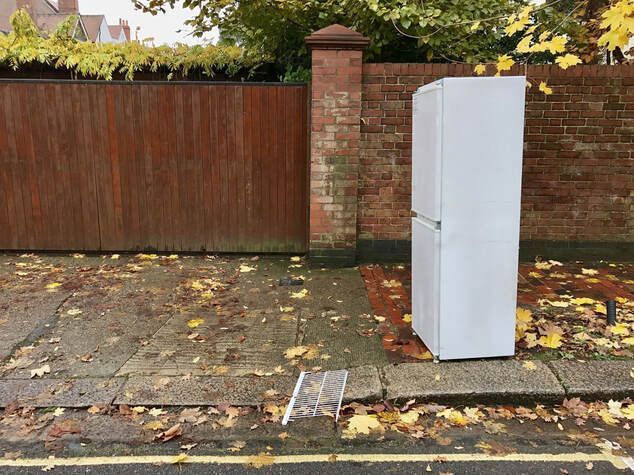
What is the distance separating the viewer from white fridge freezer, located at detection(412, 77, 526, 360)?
3838 millimetres

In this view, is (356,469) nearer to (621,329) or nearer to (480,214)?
(480,214)

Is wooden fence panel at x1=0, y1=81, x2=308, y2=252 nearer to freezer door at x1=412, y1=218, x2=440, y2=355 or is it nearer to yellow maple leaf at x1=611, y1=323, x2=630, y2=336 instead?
freezer door at x1=412, y1=218, x2=440, y2=355

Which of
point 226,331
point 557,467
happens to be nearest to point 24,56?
point 226,331

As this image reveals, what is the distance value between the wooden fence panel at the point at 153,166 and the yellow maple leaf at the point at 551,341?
142 inches

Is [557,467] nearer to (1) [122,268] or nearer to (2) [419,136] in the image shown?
(2) [419,136]

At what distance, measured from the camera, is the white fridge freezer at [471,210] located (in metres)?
3.84

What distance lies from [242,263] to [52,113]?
3208 mm

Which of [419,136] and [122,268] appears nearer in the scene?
[419,136]

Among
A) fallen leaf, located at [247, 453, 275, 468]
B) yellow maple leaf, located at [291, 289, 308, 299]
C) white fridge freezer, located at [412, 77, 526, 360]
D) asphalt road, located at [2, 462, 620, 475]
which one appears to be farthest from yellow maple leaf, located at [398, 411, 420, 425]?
yellow maple leaf, located at [291, 289, 308, 299]

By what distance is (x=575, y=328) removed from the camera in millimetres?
4785

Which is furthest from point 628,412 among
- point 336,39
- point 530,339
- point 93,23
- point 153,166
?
point 93,23

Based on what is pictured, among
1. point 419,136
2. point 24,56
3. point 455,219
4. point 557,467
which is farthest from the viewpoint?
point 24,56

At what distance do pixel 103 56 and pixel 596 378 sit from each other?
6.95m

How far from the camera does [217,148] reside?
23.4 ft
